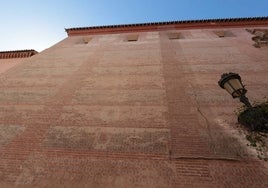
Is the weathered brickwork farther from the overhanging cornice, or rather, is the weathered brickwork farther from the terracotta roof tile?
the overhanging cornice

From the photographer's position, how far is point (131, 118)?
5.52 meters

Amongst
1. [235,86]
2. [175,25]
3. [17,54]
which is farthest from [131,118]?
A: [17,54]

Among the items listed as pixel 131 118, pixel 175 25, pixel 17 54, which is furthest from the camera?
pixel 175 25

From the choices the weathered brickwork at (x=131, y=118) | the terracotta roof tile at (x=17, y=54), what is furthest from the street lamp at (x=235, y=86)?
the terracotta roof tile at (x=17, y=54)

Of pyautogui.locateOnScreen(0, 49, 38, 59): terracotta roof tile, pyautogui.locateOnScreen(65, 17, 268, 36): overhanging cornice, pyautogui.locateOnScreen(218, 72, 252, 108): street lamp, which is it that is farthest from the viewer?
pyautogui.locateOnScreen(65, 17, 268, 36): overhanging cornice

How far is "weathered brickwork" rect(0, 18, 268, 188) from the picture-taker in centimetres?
407

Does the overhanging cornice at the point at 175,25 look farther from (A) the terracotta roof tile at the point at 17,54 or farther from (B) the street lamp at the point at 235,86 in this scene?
(B) the street lamp at the point at 235,86

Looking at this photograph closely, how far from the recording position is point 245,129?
15.8 feet

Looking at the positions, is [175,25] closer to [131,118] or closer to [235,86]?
[131,118]

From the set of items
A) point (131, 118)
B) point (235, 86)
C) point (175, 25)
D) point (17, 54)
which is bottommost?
point (131, 118)

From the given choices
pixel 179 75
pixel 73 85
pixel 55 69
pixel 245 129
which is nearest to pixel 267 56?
pixel 179 75

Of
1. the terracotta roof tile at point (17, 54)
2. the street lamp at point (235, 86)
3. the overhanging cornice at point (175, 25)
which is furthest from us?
the overhanging cornice at point (175, 25)

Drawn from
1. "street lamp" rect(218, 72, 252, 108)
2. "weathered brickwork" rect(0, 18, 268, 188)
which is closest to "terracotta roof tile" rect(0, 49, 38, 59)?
"weathered brickwork" rect(0, 18, 268, 188)

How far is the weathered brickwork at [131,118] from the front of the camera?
4066 millimetres
